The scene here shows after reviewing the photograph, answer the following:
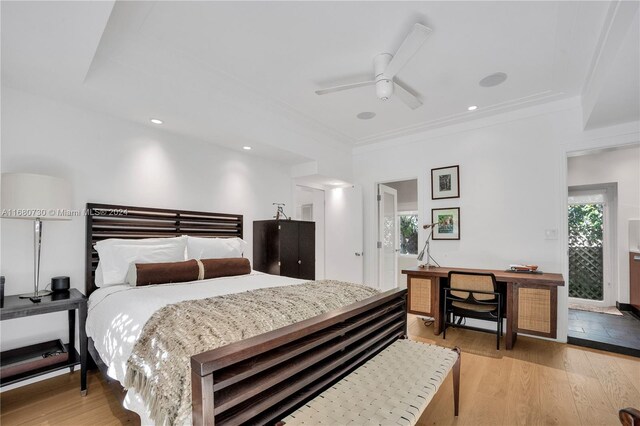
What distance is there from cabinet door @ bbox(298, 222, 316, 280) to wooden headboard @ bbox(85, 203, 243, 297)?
34.5 inches

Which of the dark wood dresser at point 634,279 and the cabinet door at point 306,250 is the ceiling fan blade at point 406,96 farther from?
the dark wood dresser at point 634,279

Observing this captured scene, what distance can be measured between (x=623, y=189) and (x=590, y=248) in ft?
3.57

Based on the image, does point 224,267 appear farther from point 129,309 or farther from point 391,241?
point 391,241

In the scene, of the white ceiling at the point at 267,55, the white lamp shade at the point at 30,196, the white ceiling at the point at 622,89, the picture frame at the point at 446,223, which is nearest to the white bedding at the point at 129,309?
the white lamp shade at the point at 30,196

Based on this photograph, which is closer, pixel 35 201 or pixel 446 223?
pixel 35 201

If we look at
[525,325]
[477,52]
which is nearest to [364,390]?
[525,325]

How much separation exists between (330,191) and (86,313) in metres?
3.81

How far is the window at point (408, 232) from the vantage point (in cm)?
663

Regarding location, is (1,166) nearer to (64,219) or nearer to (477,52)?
(64,219)

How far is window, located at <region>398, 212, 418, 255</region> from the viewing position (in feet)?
21.7

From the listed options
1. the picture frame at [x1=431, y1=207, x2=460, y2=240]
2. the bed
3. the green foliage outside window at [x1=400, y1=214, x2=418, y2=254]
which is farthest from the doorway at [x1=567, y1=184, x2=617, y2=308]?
the bed

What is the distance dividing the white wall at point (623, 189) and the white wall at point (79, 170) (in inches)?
214

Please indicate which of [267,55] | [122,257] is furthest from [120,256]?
[267,55]

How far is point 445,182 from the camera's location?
4148 mm
